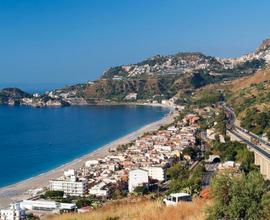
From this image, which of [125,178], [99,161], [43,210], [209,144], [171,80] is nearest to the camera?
[43,210]

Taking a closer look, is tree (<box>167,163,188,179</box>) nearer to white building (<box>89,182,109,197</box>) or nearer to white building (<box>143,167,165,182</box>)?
white building (<box>143,167,165,182</box>)

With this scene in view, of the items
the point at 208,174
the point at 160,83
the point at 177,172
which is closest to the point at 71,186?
the point at 177,172

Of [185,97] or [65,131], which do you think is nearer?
[65,131]

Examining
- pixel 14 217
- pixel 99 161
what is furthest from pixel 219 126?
pixel 14 217

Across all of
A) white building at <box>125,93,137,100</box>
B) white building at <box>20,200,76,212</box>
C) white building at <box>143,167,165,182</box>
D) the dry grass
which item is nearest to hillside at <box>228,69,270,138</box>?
white building at <box>143,167,165,182</box>

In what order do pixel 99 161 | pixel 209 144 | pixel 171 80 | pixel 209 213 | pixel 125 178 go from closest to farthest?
pixel 209 213
pixel 125 178
pixel 99 161
pixel 209 144
pixel 171 80

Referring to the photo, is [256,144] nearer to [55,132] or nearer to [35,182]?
[35,182]

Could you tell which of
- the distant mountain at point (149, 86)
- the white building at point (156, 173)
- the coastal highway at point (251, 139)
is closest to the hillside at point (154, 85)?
the distant mountain at point (149, 86)

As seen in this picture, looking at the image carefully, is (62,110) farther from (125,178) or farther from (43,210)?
(43,210)
